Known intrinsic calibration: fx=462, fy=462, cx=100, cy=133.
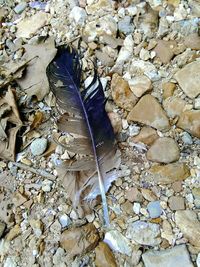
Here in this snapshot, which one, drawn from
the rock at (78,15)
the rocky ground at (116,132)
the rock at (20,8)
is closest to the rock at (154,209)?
the rocky ground at (116,132)

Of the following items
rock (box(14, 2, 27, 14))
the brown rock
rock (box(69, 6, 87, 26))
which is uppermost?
rock (box(14, 2, 27, 14))

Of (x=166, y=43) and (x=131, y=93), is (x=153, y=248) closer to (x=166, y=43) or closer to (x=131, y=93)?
(x=131, y=93)

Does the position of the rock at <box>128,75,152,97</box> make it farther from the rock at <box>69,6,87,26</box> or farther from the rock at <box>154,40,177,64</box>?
the rock at <box>69,6,87,26</box>

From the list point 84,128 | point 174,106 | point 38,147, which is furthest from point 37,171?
point 174,106

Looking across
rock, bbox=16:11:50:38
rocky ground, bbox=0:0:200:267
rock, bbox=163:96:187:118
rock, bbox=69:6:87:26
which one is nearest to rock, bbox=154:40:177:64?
rocky ground, bbox=0:0:200:267

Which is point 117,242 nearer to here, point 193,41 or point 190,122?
point 190,122

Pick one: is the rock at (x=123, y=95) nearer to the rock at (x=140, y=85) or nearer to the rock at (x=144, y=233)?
the rock at (x=140, y=85)
